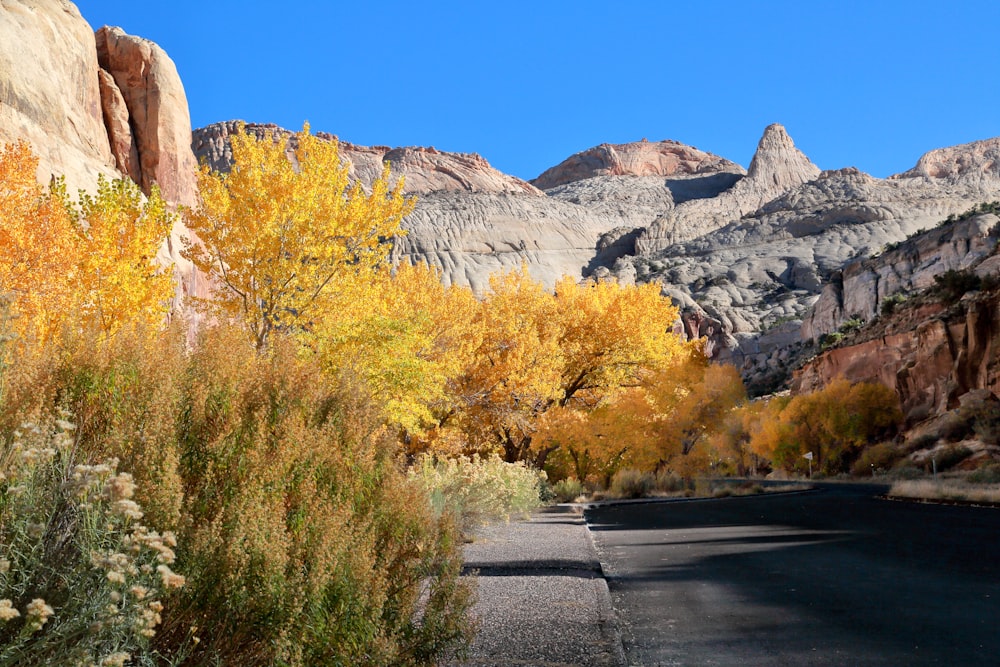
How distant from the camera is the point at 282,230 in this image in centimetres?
1445

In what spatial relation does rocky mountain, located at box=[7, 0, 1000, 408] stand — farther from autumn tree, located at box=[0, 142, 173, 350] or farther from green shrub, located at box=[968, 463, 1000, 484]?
green shrub, located at box=[968, 463, 1000, 484]

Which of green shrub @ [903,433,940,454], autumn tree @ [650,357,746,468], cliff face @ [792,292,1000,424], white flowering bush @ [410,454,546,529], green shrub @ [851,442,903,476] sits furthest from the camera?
green shrub @ [851,442,903,476]

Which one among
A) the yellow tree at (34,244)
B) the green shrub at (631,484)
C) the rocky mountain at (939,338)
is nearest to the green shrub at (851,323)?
the rocky mountain at (939,338)

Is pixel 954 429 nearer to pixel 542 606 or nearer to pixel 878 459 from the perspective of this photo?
pixel 878 459

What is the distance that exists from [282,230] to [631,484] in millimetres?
19275

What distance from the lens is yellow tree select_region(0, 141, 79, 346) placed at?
1298cm

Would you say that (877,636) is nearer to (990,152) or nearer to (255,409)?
(255,409)

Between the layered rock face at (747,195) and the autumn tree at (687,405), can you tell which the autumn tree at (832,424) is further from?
the layered rock face at (747,195)

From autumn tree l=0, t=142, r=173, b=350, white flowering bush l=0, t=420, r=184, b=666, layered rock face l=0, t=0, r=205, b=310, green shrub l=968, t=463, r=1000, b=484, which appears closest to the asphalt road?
white flowering bush l=0, t=420, r=184, b=666

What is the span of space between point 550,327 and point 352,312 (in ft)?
41.8

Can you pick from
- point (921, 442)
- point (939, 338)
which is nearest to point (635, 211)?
point (939, 338)

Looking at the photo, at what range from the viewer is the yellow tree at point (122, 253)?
13.8 m

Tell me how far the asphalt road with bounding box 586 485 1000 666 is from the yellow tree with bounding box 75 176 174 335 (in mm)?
8925

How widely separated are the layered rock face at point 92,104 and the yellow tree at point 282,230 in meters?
10.2
